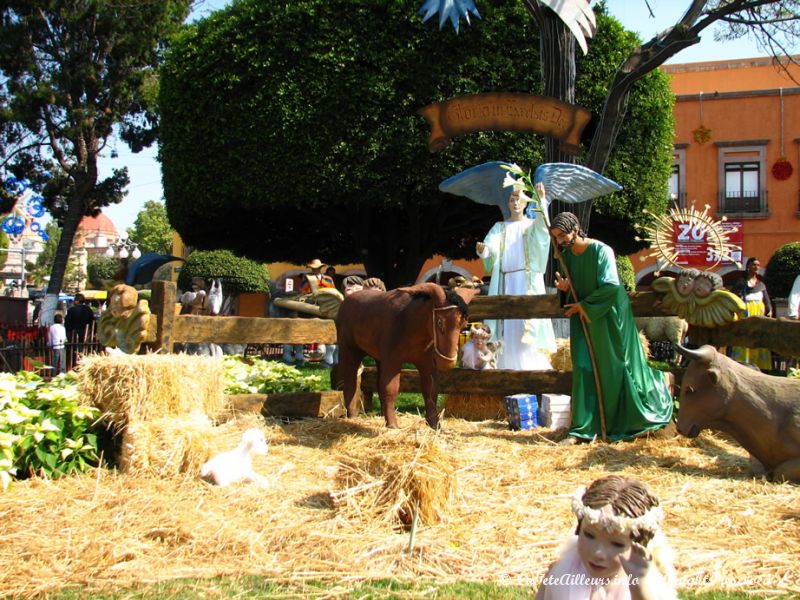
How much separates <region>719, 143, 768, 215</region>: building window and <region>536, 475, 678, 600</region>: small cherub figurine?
99.7ft

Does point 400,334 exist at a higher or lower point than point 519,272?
lower

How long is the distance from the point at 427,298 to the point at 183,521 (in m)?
2.70

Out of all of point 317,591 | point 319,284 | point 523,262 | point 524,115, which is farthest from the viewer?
point 319,284

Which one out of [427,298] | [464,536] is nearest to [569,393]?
[427,298]

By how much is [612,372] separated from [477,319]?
5.04ft

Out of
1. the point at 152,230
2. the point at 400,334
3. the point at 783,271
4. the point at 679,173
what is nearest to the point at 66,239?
the point at 783,271

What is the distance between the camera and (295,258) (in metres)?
21.7

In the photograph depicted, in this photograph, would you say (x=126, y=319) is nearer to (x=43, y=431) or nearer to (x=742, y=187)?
(x=43, y=431)

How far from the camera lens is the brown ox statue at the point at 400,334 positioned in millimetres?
5812

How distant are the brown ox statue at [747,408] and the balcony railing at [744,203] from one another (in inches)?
1061

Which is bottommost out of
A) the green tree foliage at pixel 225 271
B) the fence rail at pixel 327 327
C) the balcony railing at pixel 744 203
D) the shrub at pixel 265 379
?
the shrub at pixel 265 379

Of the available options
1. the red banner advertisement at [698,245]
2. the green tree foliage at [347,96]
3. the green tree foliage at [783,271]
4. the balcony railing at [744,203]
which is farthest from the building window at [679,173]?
the green tree foliage at [347,96]

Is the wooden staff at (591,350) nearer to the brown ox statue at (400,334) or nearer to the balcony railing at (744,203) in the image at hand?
the brown ox statue at (400,334)

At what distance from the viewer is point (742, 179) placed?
99.3ft
